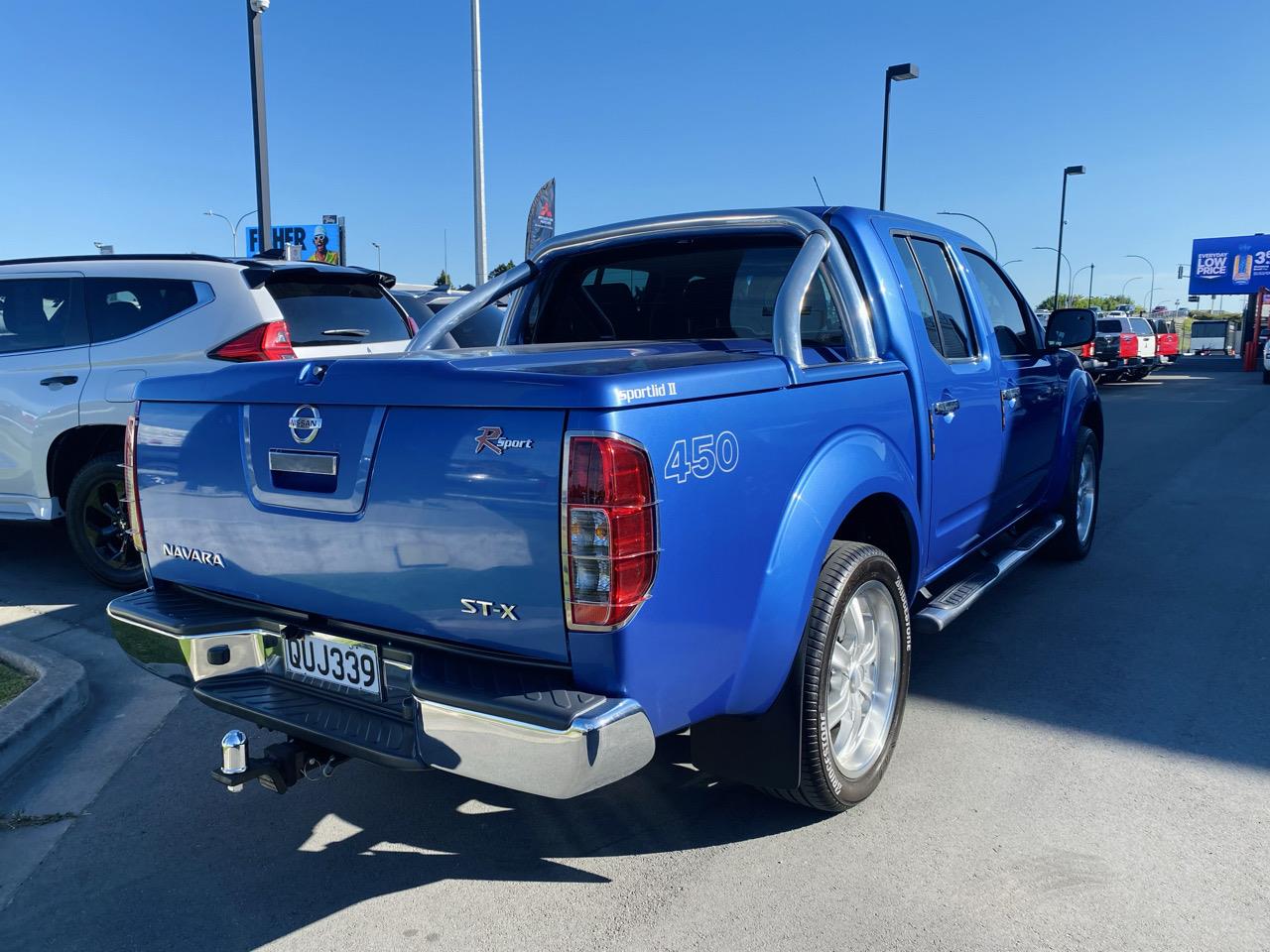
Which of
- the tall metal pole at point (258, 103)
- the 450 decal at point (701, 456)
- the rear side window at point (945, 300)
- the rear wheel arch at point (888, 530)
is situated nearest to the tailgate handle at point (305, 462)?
the 450 decal at point (701, 456)

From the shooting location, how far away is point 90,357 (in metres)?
5.64

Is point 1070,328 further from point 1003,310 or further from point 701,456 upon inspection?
point 701,456

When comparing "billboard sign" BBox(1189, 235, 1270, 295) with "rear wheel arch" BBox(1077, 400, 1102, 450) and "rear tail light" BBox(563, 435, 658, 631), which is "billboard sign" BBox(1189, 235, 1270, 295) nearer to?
"rear wheel arch" BBox(1077, 400, 1102, 450)

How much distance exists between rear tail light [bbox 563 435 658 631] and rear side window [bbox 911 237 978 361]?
2180 millimetres

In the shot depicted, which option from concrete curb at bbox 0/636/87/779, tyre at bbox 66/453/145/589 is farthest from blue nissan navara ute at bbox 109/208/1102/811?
tyre at bbox 66/453/145/589

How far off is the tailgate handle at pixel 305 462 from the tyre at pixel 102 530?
11.4 feet

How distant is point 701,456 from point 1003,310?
3.28 meters

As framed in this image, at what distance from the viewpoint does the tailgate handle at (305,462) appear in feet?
8.26

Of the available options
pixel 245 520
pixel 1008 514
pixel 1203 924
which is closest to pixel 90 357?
pixel 245 520

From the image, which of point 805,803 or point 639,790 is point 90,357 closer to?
point 639,790

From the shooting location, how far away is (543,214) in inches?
658

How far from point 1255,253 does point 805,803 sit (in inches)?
2408

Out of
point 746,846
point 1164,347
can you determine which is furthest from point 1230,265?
point 746,846

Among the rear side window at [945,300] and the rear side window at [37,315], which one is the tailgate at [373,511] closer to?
the rear side window at [945,300]
